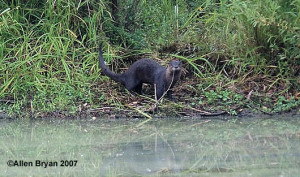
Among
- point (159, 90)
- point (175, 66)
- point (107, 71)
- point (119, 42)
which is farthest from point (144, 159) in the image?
point (119, 42)

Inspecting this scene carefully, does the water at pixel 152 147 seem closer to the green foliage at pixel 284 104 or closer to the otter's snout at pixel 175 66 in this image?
the green foliage at pixel 284 104

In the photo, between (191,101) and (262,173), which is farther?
(191,101)

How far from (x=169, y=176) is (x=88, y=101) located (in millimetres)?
2714

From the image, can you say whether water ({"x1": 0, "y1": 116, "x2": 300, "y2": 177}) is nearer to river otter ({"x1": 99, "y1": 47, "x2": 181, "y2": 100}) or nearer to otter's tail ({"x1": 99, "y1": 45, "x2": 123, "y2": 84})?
river otter ({"x1": 99, "y1": 47, "x2": 181, "y2": 100})

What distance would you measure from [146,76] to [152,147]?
1.92 meters

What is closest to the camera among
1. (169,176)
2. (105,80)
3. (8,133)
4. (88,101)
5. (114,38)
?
(169,176)

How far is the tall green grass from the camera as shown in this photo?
6004mm

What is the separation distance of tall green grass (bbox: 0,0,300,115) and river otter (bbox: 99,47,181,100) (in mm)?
269

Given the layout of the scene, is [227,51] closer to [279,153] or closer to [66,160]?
[279,153]

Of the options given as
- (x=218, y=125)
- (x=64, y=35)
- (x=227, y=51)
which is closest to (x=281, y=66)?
(x=227, y=51)

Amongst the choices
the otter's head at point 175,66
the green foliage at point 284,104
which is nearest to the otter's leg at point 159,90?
the otter's head at point 175,66

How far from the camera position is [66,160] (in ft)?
13.1

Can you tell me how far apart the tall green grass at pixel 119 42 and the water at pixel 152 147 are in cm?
56

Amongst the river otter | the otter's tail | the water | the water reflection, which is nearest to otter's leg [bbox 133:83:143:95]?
the river otter
